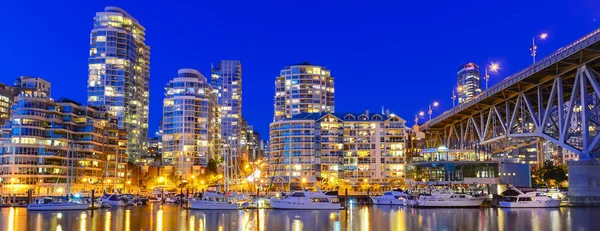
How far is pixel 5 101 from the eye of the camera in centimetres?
19138

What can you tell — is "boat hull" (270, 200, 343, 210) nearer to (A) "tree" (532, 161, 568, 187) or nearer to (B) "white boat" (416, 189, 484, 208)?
(B) "white boat" (416, 189, 484, 208)

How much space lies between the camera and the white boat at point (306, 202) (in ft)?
270

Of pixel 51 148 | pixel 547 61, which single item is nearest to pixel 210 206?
pixel 547 61

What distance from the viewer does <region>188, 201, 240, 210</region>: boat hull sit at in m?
82.9

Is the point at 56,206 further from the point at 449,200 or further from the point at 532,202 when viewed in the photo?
the point at 532,202

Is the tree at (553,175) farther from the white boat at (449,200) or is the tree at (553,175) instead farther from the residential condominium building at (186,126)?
the residential condominium building at (186,126)

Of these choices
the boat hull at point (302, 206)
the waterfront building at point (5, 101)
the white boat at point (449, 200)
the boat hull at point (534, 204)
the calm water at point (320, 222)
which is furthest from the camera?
the waterfront building at point (5, 101)

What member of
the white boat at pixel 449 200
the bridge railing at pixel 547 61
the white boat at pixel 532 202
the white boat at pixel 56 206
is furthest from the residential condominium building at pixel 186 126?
the white boat at pixel 532 202

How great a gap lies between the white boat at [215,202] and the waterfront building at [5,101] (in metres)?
124

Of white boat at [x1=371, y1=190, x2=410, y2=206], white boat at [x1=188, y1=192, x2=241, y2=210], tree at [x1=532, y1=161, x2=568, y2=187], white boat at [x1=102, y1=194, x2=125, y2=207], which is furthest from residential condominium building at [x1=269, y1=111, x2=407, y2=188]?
white boat at [x1=188, y1=192, x2=241, y2=210]

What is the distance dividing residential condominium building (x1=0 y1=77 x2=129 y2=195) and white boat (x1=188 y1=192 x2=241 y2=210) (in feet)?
106

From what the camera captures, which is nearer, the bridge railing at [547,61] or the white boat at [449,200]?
the bridge railing at [547,61]

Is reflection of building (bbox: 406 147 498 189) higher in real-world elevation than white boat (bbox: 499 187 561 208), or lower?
higher

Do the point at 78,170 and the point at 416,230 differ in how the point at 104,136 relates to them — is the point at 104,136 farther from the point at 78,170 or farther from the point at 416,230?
the point at 416,230
